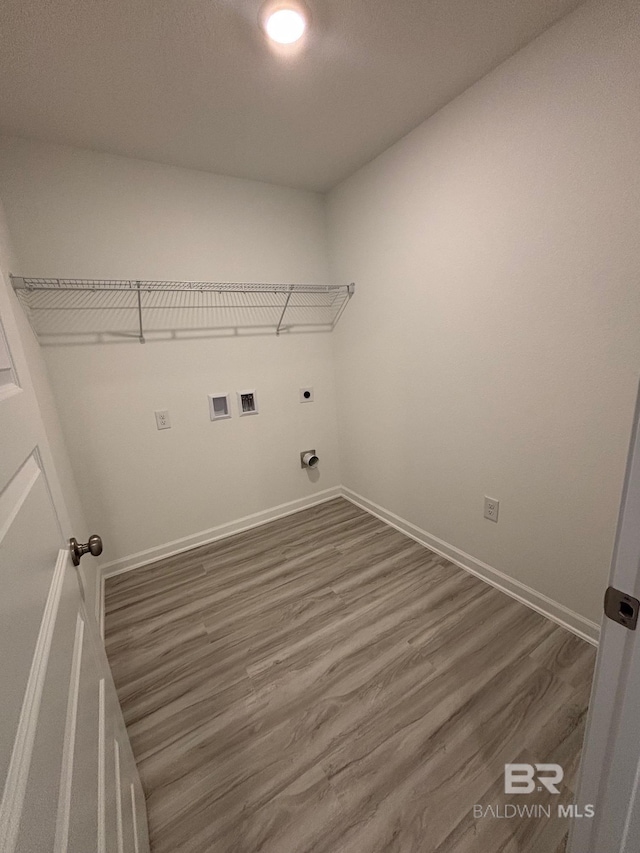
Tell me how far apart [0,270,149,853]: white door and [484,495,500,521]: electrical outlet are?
174 cm

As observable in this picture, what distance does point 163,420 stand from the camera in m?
2.14

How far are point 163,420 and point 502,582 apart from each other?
7.13ft

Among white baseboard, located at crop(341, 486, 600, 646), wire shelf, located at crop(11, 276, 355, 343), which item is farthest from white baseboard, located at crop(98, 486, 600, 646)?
wire shelf, located at crop(11, 276, 355, 343)

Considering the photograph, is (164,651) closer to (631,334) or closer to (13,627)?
(13,627)

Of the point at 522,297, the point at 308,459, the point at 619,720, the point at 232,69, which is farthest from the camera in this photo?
the point at 308,459

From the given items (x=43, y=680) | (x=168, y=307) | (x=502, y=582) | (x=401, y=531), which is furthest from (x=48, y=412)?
(x=502, y=582)

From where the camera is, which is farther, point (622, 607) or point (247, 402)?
point (247, 402)

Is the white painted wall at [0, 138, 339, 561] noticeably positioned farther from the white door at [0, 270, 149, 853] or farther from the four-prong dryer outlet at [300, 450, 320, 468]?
the white door at [0, 270, 149, 853]

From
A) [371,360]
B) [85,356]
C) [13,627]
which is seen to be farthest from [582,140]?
[85,356]

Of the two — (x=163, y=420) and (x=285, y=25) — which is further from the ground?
(x=285, y=25)

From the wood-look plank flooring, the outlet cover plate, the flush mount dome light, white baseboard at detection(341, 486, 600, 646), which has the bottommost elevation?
the wood-look plank flooring

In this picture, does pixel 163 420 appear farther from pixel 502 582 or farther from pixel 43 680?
pixel 502 582

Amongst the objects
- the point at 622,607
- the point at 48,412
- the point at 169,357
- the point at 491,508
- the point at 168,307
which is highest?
the point at 168,307

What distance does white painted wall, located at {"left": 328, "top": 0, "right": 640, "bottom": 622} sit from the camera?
1192 mm
